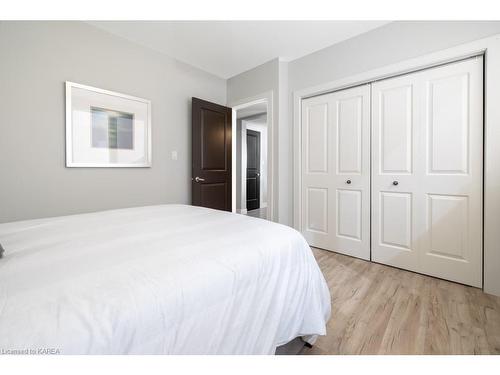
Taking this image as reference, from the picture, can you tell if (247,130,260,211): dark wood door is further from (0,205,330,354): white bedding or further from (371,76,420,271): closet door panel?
(0,205,330,354): white bedding

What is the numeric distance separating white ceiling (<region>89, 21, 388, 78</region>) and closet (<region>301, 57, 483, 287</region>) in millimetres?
590

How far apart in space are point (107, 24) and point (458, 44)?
10.4 ft

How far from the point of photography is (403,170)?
2.23 m

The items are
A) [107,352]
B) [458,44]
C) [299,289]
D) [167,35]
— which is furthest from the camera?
[167,35]

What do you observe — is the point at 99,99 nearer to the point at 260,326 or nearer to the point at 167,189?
the point at 167,189

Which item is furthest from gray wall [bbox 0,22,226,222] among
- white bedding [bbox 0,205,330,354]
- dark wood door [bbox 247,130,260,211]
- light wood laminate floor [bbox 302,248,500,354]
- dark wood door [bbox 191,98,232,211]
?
dark wood door [bbox 247,130,260,211]

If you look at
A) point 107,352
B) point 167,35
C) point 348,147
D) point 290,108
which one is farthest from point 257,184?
point 107,352

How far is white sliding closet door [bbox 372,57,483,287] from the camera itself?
1.89 metres

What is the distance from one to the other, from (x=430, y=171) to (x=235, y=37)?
2365 millimetres

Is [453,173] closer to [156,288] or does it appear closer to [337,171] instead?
[337,171]

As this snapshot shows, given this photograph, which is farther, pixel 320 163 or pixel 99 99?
pixel 320 163

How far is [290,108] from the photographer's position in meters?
3.01

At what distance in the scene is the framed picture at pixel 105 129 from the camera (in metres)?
2.19

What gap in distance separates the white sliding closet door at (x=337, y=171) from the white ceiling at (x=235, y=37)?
0.59 meters
